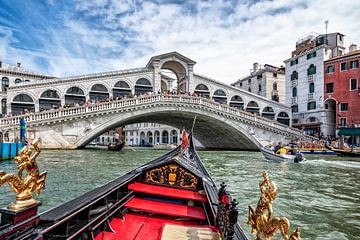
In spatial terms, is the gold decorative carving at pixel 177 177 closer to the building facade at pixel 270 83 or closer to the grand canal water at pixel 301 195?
the grand canal water at pixel 301 195

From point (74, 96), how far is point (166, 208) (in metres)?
14.4

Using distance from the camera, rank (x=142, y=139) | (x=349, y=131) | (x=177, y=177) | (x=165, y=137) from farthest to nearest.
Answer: (x=142, y=139) → (x=165, y=137) → (x=349, y=131) → (x=177, y=177)

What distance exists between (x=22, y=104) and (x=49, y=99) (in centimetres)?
146

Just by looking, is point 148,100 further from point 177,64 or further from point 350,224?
point 350,224

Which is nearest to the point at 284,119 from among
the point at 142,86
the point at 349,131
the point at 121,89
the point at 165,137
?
the point at 349,131

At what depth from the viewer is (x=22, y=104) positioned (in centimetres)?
1344

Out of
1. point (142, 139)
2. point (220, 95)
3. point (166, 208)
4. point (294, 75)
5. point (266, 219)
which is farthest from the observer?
point (142, 139)

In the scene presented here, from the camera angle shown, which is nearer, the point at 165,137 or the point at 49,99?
the point at 49,99

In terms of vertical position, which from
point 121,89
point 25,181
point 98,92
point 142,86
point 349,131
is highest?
point 142,86

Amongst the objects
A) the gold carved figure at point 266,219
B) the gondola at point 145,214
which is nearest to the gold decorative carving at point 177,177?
the gondola at point 145,214

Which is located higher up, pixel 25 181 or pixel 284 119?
pixel 284 119

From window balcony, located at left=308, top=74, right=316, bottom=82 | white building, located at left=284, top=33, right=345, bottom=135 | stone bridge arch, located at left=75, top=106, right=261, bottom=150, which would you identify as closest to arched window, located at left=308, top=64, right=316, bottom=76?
white building, located at left=284, top=33, right=345, bottom=135

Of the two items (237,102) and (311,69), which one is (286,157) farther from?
(311,69)

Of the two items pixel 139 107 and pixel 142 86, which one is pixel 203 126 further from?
pixel 139 107
